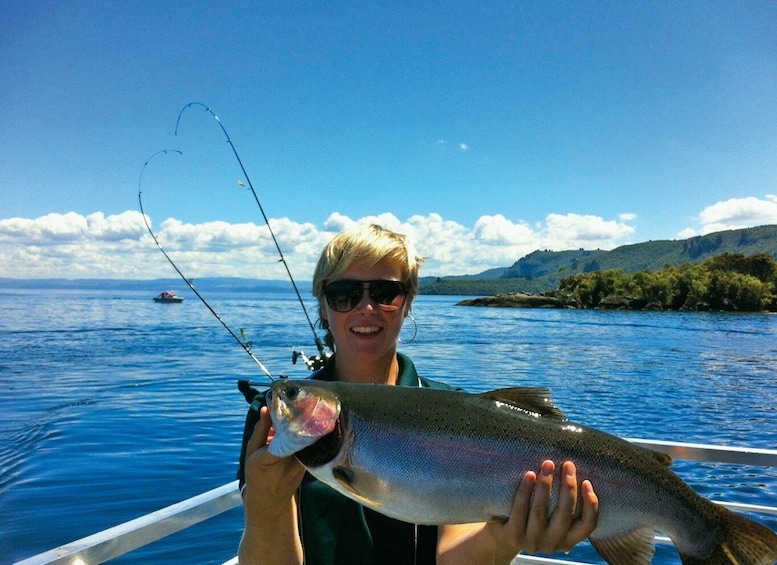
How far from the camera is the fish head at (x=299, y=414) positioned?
2547mm

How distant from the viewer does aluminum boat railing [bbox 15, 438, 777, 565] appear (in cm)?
250

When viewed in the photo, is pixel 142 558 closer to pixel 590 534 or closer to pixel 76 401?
pixel 590 534

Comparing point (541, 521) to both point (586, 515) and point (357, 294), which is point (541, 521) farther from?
point (357, 294)

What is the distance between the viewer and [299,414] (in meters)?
2.62

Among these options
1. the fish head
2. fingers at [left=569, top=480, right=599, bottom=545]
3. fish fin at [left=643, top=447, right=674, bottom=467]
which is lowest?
fingers at [left=569, top=480, right=599, bottom=545]

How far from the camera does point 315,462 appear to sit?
263 centimetres

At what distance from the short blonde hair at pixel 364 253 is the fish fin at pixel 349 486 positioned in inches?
46.2

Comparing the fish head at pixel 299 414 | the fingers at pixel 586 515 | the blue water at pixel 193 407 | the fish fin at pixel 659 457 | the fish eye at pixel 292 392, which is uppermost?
the fish eye at pixel 292 392

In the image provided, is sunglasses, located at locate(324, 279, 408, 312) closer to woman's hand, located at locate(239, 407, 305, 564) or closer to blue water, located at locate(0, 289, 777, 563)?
woman's hand, located at locate(239, 407, 305, 564)

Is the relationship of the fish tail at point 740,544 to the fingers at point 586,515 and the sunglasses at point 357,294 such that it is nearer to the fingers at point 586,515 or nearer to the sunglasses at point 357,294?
the fingers at point 586,515

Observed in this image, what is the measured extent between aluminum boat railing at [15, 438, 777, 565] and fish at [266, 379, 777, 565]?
3.04 ft

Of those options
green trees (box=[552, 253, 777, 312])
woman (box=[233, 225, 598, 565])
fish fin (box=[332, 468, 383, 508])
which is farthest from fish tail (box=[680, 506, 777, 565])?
green trees (box=[552, 253, 777, 312])

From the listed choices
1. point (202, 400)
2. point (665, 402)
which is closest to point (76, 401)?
point (202, 400)

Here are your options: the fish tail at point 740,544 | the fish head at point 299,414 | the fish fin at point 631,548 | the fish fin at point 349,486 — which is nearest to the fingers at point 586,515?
the fish fin at point 631,548
